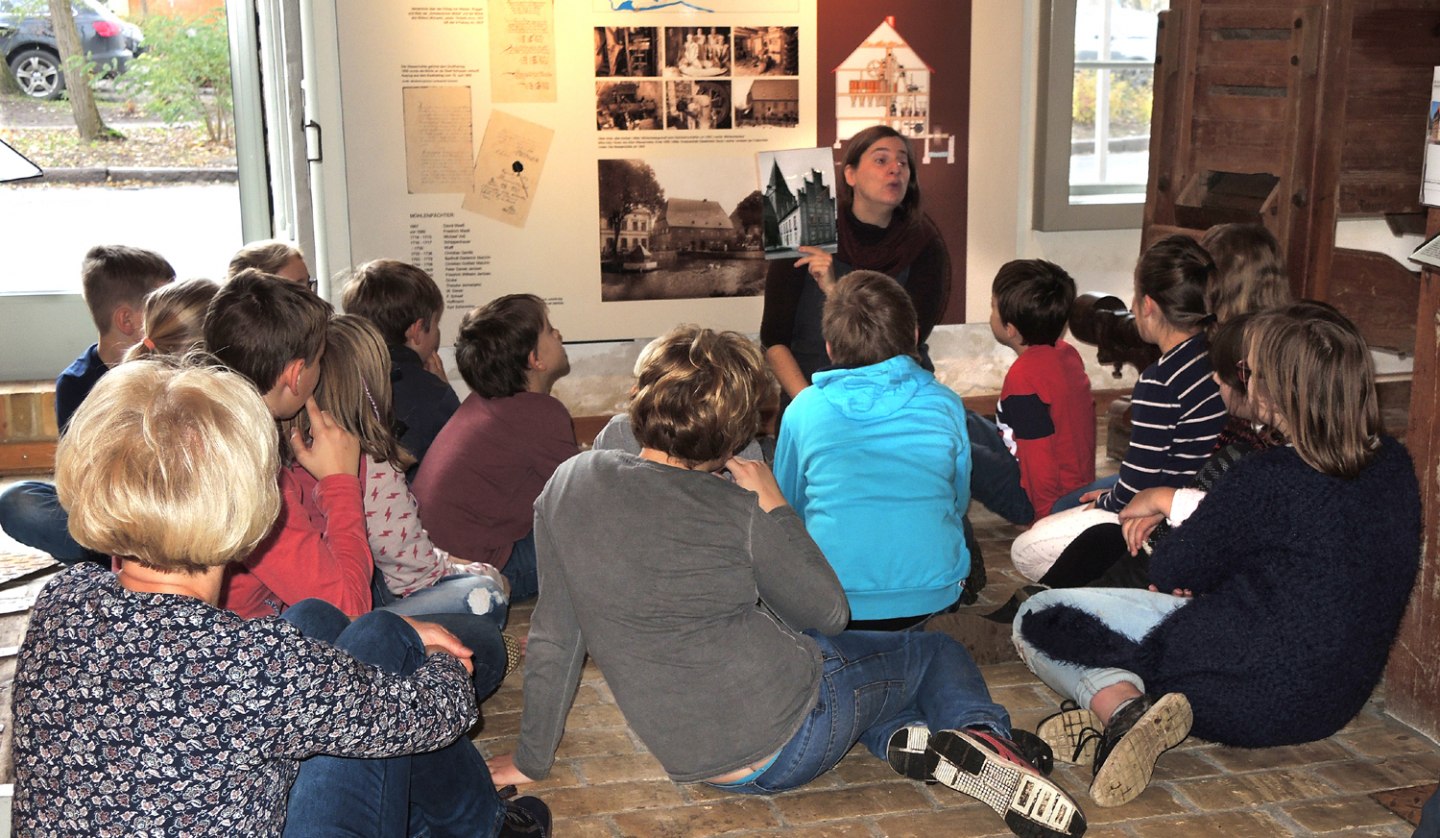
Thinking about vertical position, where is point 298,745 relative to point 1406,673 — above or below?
above

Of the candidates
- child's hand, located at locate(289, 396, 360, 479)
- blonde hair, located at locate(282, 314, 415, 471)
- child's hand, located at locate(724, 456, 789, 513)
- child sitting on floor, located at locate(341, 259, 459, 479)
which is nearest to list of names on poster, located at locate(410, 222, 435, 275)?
child sitting on floor, located at locate(341, 259, 459, 479)

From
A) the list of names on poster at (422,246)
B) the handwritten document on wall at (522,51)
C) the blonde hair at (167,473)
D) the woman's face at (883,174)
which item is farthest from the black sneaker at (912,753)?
the handwritten document on wall at (522,51)

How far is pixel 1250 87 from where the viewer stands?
17.2ft

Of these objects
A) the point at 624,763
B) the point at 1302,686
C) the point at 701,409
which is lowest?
the point at 624,763

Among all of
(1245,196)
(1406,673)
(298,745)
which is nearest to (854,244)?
(1245,196)

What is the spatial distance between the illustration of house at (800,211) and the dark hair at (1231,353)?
208cm

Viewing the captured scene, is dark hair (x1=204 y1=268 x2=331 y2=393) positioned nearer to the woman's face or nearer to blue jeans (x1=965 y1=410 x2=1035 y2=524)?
blue jeans (x1=965 y1=410 x2=1035 y2=524)

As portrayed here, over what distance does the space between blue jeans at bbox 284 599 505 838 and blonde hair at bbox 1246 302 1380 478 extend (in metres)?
1.83

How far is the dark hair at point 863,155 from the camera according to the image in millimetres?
4984

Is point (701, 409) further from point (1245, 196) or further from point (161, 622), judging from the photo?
point (1245, 196)

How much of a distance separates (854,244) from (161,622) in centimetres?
371

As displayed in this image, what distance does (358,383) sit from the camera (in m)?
3.10

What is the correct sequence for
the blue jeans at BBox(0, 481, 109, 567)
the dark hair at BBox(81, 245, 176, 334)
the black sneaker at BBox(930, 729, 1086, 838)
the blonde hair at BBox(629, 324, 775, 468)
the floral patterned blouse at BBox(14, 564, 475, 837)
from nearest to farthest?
1. the floral patterned blouse at BBox(14, 564, 475, 837)
2. the blonde hair at BBox(629, 324, 775, 468)
3. the black sneaker at BBox(930, 729, 1086, 838)
4. the blue jeans at BBox(0, 481, 109, 567)
5. the dark hair at BBox(81, 245, 176, 334)

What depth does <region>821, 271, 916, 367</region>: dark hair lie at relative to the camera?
11.2ft
